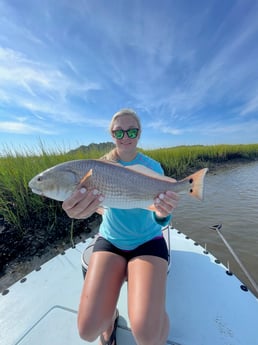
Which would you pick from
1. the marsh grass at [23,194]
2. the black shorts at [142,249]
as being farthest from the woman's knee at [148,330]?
the marsh grass at [23,194]

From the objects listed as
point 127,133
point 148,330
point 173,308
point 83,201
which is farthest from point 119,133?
point 173,308

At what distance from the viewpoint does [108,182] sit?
5.89 feet

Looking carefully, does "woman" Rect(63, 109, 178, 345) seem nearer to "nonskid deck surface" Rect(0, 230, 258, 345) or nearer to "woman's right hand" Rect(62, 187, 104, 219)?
"woman's right hand" Rect(62, 187, 104, 219)

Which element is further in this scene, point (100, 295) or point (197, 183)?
point (197, 183)

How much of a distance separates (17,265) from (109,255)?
2.56 m

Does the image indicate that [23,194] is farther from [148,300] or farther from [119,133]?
[148,300]

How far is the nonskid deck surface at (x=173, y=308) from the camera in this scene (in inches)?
71.7

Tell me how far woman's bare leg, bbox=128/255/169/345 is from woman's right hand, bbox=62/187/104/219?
0.75 metres

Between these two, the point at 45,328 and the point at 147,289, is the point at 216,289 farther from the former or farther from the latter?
the point at 45,328

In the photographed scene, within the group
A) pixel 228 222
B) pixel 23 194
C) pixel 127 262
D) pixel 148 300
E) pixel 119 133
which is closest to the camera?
pixel 148 300

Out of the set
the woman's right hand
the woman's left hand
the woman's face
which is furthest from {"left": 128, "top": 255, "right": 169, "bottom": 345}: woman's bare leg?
the woman's face

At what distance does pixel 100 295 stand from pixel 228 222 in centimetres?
498

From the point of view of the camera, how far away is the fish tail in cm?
197

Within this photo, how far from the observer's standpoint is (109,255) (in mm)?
2031
